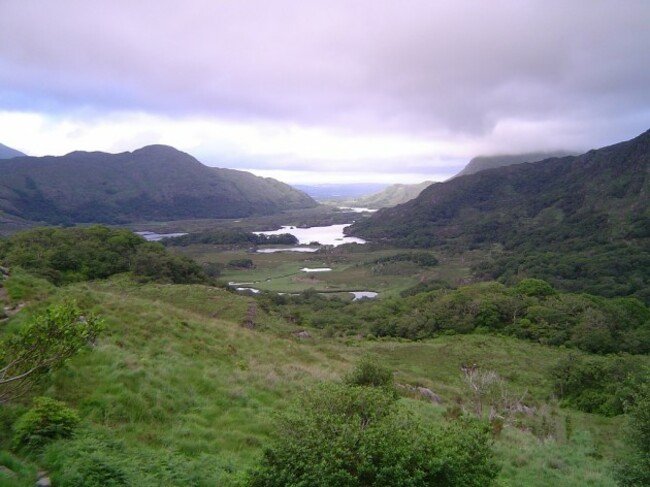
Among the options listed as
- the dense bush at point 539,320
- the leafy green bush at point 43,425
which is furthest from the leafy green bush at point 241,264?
the leafy green bush at point 43,425

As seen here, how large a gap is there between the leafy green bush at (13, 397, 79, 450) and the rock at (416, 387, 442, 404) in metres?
17.0

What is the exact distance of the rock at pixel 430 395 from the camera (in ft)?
70.7

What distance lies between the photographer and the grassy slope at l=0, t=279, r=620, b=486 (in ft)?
27.7

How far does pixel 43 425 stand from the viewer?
819cm

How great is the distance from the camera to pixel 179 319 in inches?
790

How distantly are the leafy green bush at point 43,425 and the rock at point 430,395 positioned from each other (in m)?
17.0

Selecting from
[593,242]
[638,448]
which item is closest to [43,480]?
[638,448]

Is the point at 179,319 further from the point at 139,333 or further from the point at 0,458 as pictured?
the point at 0,458

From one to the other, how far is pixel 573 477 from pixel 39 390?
14.6 metres

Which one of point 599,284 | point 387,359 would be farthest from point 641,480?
point 599,284

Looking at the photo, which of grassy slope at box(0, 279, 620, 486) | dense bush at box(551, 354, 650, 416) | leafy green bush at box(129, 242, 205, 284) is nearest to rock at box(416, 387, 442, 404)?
grassy slope at box(0, 279, 620, 486)

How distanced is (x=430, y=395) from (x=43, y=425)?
1813 cm

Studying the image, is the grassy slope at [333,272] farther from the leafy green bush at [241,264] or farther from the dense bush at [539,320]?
the dense bush at [539,320]

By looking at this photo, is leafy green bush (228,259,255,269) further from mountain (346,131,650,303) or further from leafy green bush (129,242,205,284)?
leafy green bush (129,242,205,284)
